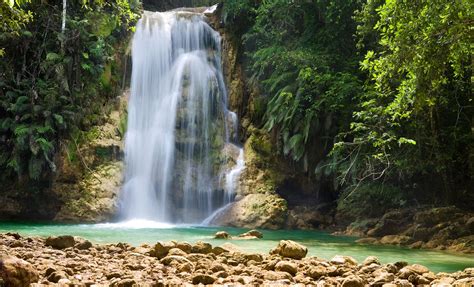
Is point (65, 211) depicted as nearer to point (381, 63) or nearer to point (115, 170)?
point (115, 170)

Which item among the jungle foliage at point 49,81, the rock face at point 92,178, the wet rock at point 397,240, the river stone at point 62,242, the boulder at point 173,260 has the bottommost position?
the wet rock at point 397,240

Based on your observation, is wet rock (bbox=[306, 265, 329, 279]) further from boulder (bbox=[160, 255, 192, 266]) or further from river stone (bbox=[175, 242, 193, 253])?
river stone (bbox=[175, 242, 193, 253])

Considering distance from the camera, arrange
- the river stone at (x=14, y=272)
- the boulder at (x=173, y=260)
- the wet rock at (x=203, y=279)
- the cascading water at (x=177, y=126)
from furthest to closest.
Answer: the cascading water at (x=177, y=126) → the boulder at (x=173, y=260) → the wet rock at (x=203, y=279) → the river stone at (x=14, y=272)

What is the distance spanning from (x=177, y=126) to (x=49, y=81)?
5.11 metres

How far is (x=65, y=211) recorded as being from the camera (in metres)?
16.6

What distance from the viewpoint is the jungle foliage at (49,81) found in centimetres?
1647

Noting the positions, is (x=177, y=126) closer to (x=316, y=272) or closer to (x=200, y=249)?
(x=200, y=249)

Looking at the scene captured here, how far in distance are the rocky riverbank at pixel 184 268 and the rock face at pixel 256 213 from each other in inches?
353

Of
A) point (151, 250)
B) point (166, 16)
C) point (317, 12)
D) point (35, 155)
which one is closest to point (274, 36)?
point (317, 12)

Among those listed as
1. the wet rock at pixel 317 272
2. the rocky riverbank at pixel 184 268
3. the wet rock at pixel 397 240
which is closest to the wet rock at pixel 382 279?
the rocky riverbank at pixel 184 268

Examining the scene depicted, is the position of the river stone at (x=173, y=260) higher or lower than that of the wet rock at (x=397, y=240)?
higher

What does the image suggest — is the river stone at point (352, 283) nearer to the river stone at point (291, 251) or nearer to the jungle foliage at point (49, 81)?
the river stone at point (291, 251)

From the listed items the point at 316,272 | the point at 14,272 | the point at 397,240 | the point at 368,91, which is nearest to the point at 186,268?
the point at 316,272

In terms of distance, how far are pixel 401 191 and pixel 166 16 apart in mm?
13383
